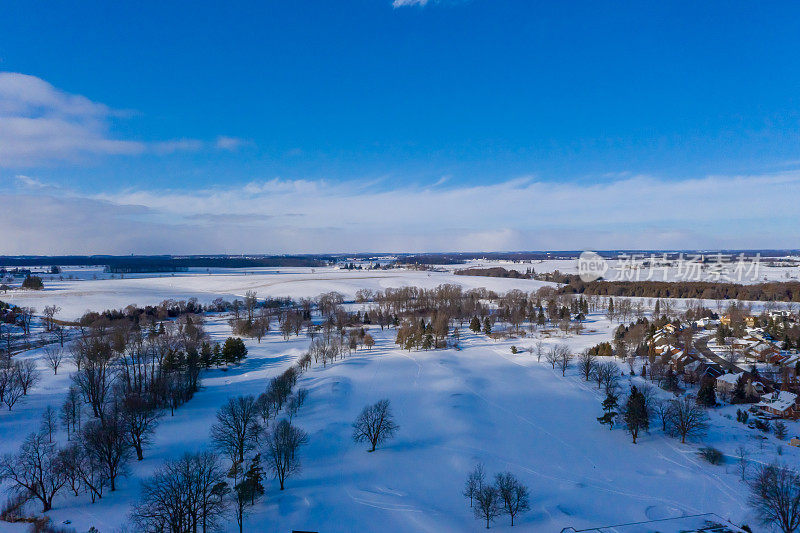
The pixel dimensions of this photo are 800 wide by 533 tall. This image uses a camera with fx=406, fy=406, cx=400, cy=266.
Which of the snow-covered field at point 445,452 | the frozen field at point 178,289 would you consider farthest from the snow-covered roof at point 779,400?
the frozen field at point 178,289

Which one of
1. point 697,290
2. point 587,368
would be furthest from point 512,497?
point 697,290

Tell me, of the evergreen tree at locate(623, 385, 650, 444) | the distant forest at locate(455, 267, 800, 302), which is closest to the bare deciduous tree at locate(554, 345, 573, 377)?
the evergreen tree at locate(623, 385, 650, 444)

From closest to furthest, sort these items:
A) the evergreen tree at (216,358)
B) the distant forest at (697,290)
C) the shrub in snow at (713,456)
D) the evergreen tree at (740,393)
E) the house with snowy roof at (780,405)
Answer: the shrub in snow at (713,456)
the house with snowy roof at (780,405)
the evergreen tree at (740,393)
the evergreen tree at (216,358)
the distant forest at (697,290)

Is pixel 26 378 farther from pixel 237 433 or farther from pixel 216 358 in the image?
pixel 237 433

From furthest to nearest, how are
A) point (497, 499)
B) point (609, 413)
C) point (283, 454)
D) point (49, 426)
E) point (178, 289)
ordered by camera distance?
1. point (178, 289)
2. point (609, 413)
3. point (49, 426)
4. point (283, 454)
5. point (497, 499)

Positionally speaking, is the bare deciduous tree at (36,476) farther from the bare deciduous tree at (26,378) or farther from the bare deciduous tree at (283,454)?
the bare deciduous tree at (26,378)

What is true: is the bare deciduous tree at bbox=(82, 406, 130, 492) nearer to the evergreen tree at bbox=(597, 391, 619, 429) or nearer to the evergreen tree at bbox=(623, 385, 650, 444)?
the evergreen tree at bbox=(597, 391, 619, 429)
